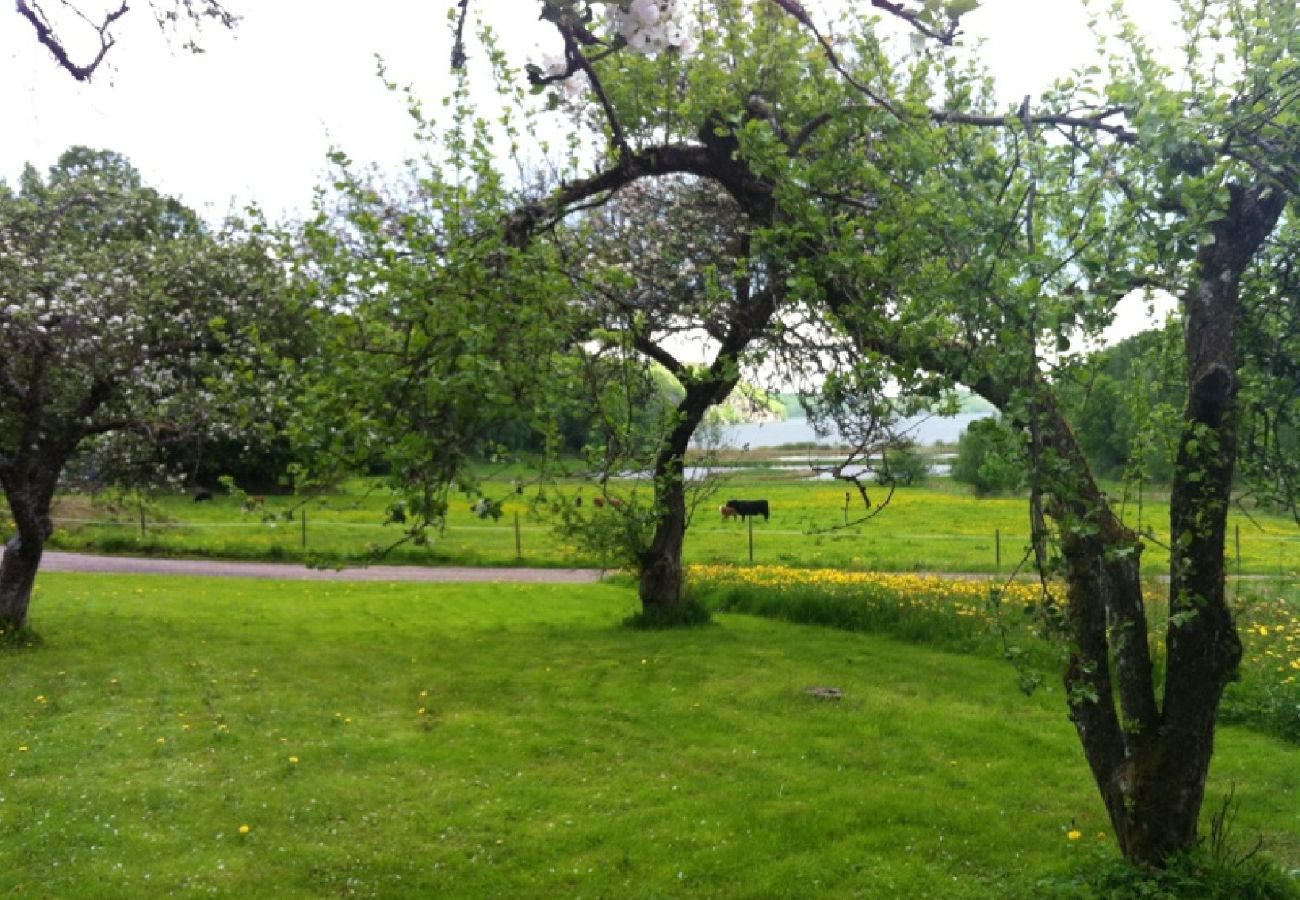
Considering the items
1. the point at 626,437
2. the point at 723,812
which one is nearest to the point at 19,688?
the point at 723,812

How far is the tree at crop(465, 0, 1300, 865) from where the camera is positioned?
14.0 feet

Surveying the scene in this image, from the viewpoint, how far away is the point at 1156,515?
98.0 feet

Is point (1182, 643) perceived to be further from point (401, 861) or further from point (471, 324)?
point (401, 861)

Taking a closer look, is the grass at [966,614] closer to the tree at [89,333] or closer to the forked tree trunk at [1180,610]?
the forked tree trunk at [1180,610]

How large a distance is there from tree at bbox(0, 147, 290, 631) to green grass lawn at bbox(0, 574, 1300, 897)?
242cm

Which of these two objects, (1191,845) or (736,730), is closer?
(1191,845)

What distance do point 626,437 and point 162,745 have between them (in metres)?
6.14

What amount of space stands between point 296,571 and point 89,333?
42.4ft

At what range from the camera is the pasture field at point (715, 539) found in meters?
24.5

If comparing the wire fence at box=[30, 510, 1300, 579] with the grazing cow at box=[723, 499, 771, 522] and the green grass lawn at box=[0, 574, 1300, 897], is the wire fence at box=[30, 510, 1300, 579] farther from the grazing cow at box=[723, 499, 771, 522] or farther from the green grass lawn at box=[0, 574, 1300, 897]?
the green grass lawn at box=[0, 574, 1300, 897]

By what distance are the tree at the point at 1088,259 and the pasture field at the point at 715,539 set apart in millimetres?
14698

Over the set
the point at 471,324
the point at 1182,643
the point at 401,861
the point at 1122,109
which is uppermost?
the point at 1122,109

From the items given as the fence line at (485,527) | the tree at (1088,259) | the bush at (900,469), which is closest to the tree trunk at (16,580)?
the tree at (1088,259)

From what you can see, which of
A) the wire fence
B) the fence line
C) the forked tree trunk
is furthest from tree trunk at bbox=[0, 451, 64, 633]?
the fence line
